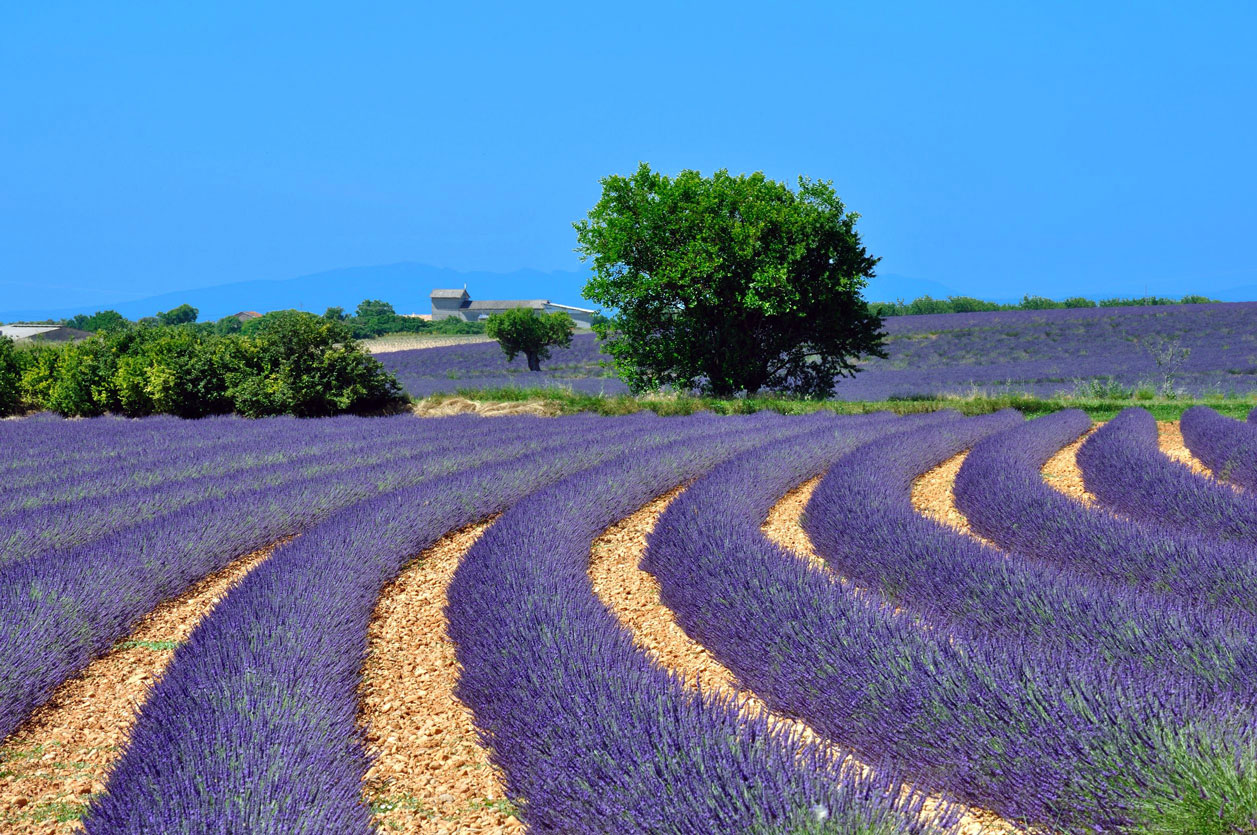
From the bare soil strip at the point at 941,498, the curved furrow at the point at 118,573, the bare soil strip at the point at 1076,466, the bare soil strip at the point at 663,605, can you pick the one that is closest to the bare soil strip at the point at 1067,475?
the bare soil strip at the point at 1076,466

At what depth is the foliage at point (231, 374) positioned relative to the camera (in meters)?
13.9

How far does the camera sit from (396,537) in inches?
212

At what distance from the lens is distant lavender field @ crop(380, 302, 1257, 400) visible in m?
17.8


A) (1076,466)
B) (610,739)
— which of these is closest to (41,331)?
(1076,466)

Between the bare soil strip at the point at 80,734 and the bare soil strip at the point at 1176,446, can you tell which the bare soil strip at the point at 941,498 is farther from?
the bare soil strip at the point at 80,734

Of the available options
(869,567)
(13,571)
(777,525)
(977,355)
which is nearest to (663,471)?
(777,525)

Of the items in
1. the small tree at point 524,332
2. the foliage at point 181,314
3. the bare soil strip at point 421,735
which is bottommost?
the bare soil strip at point 421,735

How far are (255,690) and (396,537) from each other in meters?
2.41

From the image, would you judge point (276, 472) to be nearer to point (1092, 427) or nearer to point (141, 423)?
point (141, 423)

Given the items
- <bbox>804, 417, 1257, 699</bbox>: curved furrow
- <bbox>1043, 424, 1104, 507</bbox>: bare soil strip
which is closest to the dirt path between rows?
<bbox>1043, 424, 1104, 507</bbox>: bare soil strip

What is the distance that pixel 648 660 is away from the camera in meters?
3.25

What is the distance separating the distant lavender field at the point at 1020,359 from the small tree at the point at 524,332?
566mm

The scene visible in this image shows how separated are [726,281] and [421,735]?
41.2 ft

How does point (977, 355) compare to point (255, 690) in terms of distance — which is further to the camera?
point (977, 355)
